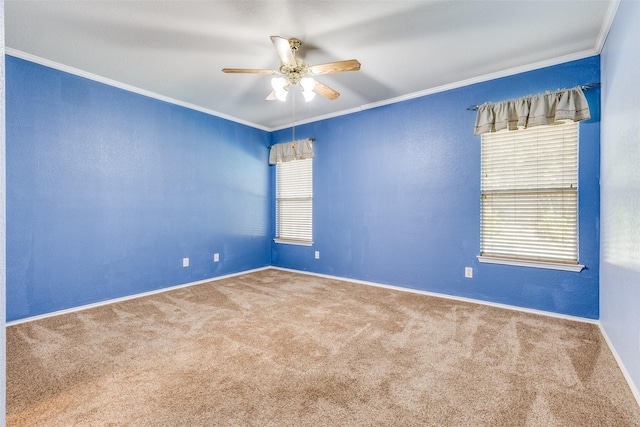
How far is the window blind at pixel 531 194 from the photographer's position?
3031mm

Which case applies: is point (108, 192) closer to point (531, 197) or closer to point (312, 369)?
point (312, 369)

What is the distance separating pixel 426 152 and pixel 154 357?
356 centimetres

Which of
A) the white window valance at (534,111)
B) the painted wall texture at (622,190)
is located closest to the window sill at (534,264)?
the painted wall texture at (622,190)

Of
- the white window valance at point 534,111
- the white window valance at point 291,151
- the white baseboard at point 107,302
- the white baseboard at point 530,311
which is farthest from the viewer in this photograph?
the white window valance at point 291,151

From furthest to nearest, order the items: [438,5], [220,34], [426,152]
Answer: [426,152]
[220,34]
[438,5]

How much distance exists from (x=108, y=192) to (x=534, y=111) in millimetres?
4717

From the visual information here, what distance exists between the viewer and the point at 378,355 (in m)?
2.29

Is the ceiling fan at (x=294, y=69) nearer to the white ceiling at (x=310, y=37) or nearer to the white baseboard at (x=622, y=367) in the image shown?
the white ceiling at (x=310, y=37)

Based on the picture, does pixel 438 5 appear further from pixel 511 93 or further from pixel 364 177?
pixel 364 177

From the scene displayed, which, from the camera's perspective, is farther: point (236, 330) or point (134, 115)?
point (134, 115)

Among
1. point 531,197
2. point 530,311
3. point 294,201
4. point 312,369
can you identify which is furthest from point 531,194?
point 294,201

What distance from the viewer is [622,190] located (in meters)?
2.07

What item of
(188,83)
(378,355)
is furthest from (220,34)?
(378,355)

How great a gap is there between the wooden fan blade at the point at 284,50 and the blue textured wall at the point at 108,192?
2.38 metres
